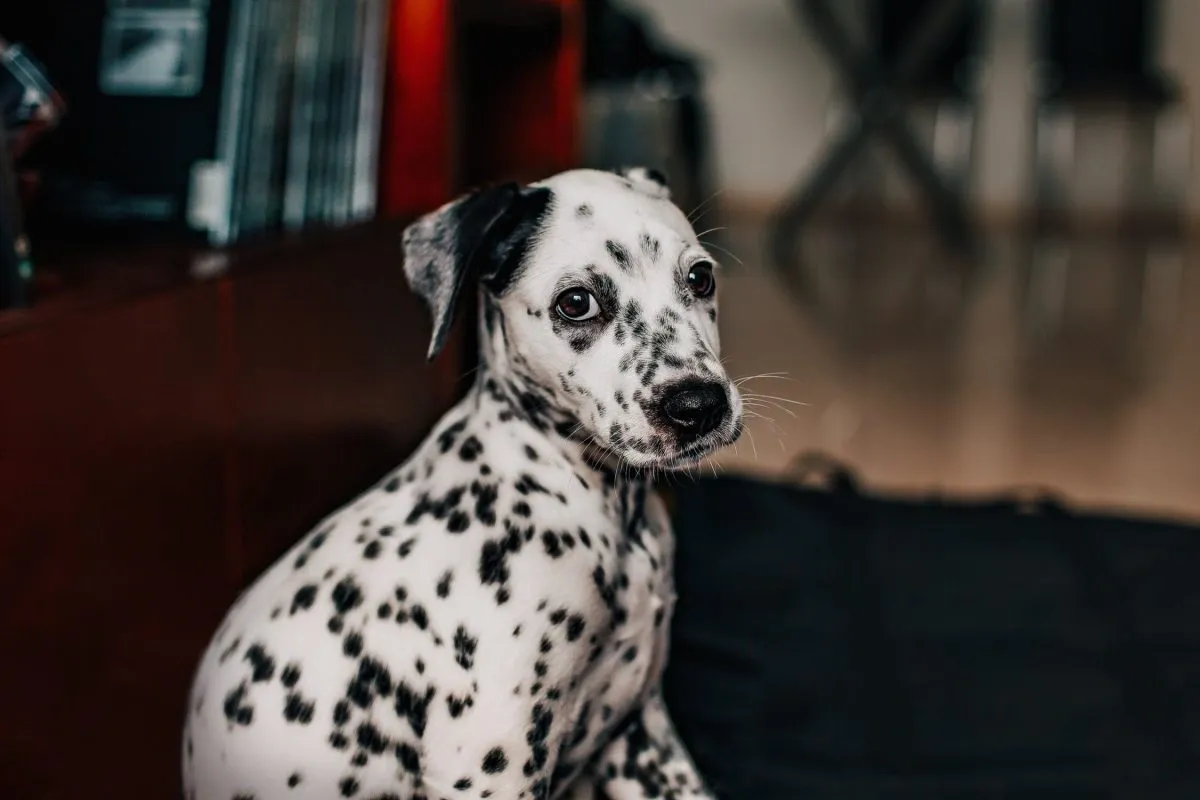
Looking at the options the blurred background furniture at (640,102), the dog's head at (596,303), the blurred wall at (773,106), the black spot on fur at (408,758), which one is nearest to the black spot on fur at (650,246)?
the dog's head at (596,303)

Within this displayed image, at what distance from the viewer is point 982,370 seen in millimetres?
3648

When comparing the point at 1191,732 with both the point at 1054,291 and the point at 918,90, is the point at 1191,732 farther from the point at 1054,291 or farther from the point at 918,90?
the point at 918,90

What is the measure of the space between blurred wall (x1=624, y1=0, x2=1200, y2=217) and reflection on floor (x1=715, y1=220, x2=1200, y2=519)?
150cm

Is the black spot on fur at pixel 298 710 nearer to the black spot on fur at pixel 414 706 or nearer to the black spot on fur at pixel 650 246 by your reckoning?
the black spot on fur at pixel 414 706

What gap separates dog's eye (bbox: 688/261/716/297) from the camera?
41.9 inches

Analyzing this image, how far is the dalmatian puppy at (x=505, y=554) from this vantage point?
3.21 feet

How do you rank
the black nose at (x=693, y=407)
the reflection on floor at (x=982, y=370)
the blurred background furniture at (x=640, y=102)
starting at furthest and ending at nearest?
the blurred background furniture at (x=640, y=102) → the reflection on floor at (x=982, y=370) → the black nose at (x=693, y=407)

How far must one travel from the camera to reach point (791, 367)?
359 cm

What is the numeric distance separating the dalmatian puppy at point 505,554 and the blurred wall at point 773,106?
6.51 metres

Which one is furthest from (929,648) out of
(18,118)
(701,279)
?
(18,118)

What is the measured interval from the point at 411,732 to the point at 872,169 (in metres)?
6.65

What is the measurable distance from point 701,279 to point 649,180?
0.55 ft

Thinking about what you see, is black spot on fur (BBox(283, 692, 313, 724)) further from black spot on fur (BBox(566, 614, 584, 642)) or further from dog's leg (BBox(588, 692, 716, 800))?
dog's leg (BBox(588, 692, 716, 800))

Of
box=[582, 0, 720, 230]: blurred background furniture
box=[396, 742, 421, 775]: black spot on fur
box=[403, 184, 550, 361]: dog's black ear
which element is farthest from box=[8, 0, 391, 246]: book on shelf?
box=[582, 0, 720, 230]: blurred background furniture
